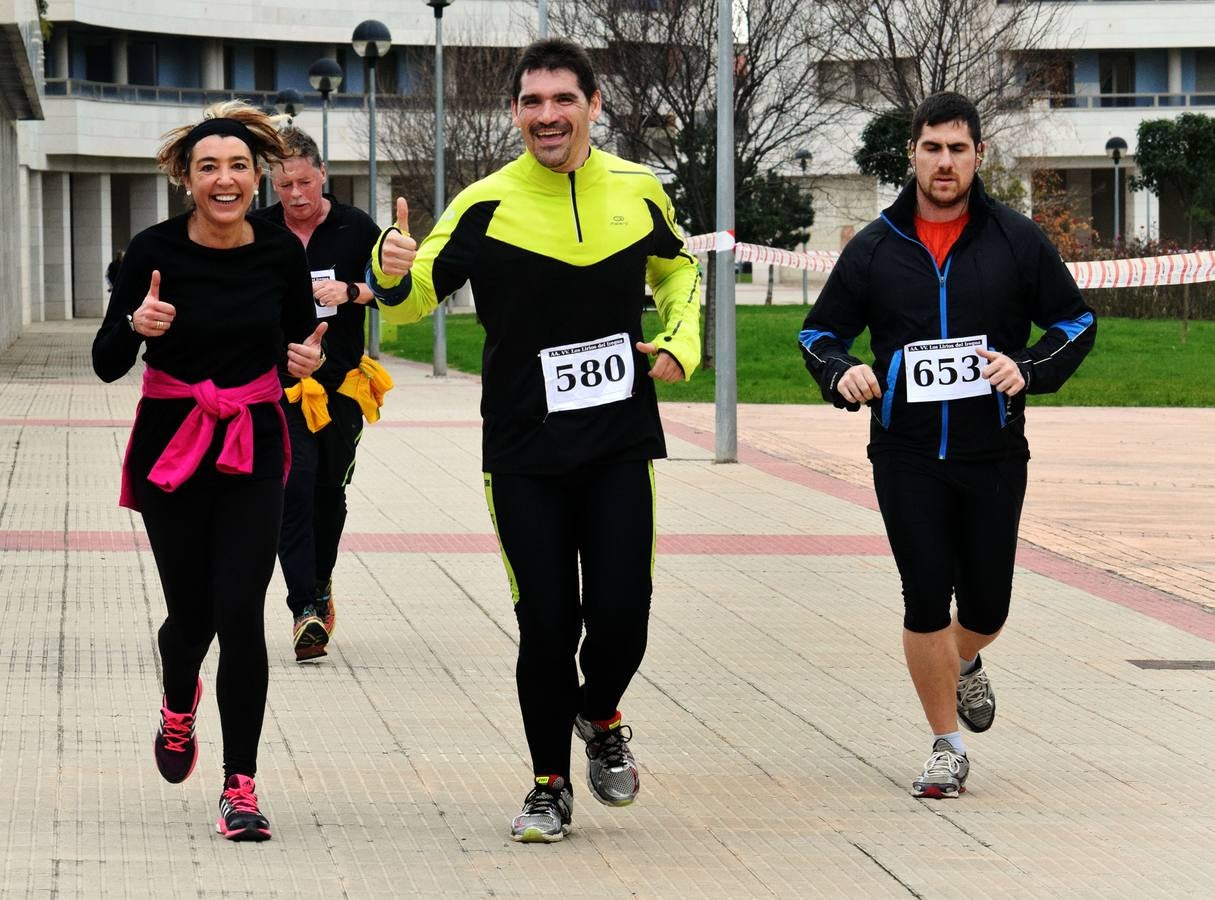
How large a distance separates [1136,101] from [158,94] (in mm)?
35288

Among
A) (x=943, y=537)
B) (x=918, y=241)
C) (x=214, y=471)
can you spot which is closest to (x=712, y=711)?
(x=943, y=537)

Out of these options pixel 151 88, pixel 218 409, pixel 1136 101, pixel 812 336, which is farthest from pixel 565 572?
pixel 1136 101

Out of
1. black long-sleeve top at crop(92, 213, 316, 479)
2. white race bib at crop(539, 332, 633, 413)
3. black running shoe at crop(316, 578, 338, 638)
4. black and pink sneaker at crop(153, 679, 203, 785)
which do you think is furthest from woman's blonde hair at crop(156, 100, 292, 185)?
black running shoe at crop(316, 578, 338, 638)

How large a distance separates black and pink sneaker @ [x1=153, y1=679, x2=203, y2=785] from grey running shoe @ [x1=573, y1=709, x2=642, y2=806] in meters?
1.06

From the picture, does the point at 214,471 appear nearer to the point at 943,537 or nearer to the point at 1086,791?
the point at 943,537

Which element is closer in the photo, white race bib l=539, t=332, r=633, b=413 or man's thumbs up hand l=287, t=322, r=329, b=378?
white race bib l=539, t=332, r=633, b=413

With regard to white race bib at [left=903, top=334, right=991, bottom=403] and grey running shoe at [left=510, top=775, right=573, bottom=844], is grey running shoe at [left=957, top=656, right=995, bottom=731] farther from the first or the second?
grey running shoe at [left=510, top=775, right=573, bottom=844]

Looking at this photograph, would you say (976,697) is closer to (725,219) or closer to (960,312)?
(960,312)

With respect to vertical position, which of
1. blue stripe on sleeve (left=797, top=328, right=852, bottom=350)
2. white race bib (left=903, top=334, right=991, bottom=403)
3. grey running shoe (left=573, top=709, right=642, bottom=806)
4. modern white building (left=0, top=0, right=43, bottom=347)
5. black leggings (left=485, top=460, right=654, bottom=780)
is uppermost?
modern white building (left=0, top=0, right=43, bottom=347)

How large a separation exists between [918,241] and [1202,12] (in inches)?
3025

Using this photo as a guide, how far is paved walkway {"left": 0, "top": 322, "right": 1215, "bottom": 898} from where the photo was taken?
541 cm

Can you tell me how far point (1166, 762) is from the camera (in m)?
6.75

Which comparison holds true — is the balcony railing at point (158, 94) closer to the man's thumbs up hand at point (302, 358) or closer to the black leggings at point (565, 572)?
the man's thumbs up hand at point (302, 358)

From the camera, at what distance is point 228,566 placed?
566 cm
